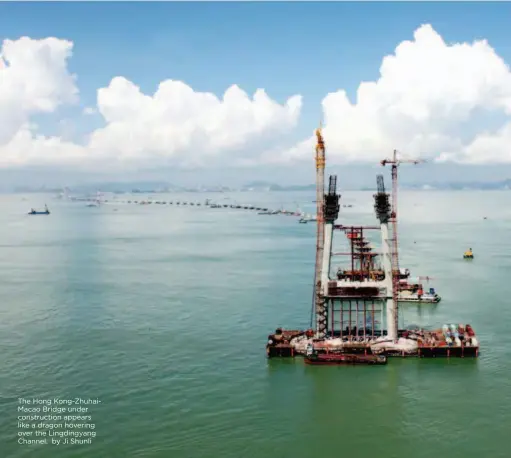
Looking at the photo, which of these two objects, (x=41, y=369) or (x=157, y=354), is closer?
(x=41, y=369)

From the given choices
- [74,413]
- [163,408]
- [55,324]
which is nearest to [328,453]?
[163,408]

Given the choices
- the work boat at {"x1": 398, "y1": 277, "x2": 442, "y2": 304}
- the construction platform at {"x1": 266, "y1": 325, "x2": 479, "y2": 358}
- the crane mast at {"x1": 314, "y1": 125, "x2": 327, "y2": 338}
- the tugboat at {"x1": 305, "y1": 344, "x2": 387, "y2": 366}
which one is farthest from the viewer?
the work boat at {"x1": 398, "y1": 277, "x2": 442, "y2": 304}

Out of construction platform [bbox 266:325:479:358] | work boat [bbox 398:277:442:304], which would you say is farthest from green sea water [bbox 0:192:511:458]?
work boat [bbox 398:277:442:304]

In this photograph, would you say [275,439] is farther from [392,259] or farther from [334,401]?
[392,259]

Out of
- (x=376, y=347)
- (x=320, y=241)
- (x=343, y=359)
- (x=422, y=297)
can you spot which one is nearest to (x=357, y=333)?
(x=376, y=347)

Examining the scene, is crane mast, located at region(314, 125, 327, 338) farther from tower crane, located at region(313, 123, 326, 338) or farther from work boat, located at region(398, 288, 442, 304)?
work boat, located at region(398, 288, 442, 304)

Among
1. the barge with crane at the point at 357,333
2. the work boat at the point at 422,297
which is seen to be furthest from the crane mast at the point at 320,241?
the work boat at the point at 422,297
